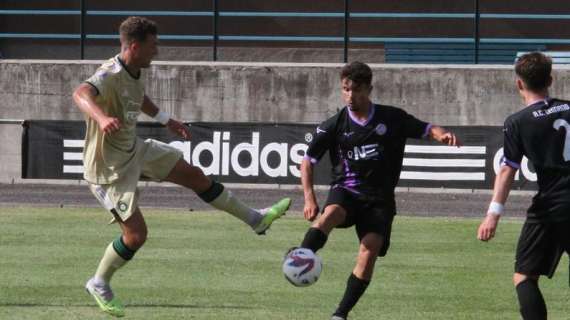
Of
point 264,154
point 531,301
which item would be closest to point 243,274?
point 531,301

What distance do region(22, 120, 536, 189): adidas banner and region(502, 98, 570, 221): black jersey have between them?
46.1 ft

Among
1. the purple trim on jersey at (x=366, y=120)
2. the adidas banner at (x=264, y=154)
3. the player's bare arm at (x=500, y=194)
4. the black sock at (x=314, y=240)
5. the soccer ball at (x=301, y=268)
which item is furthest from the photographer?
the adidas banner at (x=264, y=154)

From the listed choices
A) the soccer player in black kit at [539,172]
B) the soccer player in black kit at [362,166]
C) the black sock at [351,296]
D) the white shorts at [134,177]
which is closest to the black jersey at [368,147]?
the soccer player in black kit at [362,166]

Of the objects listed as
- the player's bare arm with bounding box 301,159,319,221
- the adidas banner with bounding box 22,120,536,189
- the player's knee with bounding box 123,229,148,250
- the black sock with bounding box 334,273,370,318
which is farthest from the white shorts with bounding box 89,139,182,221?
the adidas banner with bounding box 22,120,536,189

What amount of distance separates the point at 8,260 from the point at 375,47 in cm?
1831

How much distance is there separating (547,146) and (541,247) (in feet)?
2.19

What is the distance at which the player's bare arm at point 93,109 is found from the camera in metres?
8.73

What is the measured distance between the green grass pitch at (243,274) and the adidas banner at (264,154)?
16.0ft

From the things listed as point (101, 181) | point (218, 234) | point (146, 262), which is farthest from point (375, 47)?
point (101, 181)

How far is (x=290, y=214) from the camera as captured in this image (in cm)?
1956

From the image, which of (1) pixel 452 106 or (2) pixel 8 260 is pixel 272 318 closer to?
(2) pixel 8 260

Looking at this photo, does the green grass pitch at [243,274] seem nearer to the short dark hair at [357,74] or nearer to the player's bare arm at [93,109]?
the player's bare arm at [93,109]

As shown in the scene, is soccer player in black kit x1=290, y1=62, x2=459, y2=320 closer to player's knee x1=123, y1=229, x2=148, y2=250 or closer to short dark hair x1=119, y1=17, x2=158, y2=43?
player's knee x1=123, y1=229, x2=148, y2=250

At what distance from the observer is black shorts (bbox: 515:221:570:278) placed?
8.06 metres
